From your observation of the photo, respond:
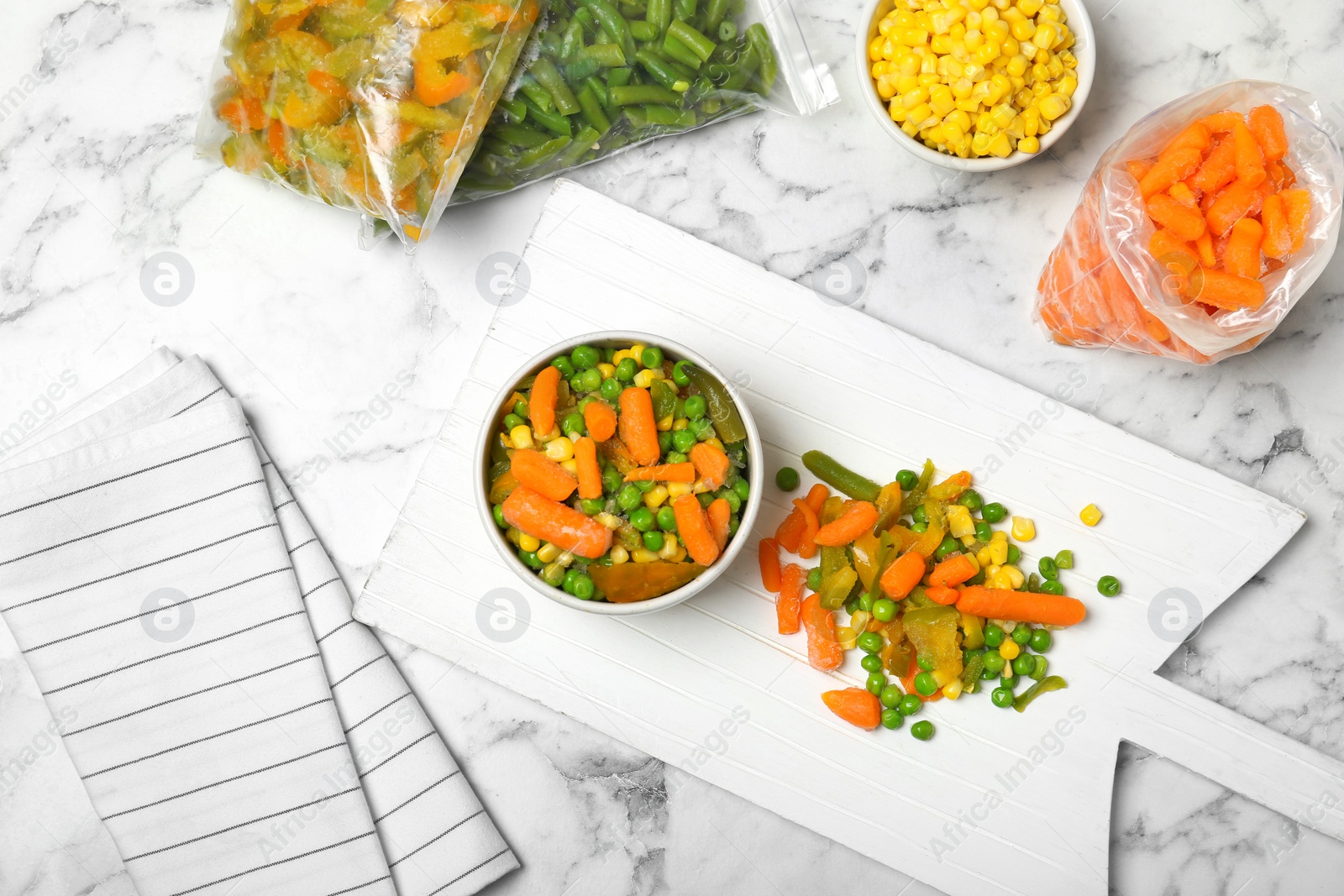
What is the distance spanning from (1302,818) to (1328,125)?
1.50 metres

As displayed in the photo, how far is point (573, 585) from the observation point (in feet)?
5.95

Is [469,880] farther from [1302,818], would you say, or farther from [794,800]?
[1302,818]

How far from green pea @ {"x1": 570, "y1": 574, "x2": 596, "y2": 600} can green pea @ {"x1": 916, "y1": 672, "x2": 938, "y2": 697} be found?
2.54 feet

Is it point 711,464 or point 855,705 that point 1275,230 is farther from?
point 855,705

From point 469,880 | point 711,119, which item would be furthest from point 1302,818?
point 711,119

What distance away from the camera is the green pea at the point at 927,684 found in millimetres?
2053

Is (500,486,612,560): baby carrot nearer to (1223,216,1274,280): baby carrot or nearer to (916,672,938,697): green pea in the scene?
(916,672,938,697): green pea

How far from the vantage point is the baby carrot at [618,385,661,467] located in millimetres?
1803

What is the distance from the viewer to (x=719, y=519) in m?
1.81

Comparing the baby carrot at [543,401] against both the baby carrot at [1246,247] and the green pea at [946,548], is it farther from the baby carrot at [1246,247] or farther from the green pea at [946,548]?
the baby carrot at [1246,247]

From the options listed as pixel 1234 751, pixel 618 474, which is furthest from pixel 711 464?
pixel 1234 751

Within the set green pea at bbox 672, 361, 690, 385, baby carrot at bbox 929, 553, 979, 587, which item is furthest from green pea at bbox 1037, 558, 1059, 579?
green pea at bbox 672, 361, 690, 385

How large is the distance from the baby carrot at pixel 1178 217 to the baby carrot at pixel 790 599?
101cm

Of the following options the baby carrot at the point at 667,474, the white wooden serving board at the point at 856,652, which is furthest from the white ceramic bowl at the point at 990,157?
the baby carrot at the point at 667,474
